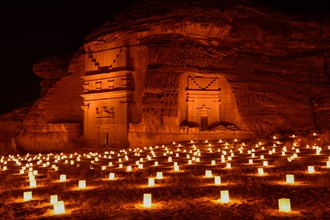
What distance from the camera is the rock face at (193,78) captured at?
24062 millimetres

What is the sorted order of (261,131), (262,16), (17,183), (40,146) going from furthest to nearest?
(40,146), (262,16), (261,131), (17,183)

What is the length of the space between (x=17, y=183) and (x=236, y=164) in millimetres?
7769

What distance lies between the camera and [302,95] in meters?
26.0

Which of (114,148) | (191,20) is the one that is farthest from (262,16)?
(114,148)

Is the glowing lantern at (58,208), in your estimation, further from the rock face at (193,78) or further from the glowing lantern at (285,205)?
the rock face at (193,78)

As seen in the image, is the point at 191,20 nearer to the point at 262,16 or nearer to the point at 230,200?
the point at 262,16

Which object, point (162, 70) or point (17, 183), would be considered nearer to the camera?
point (17, 183)

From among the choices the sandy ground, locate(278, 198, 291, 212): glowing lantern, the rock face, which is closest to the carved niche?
the rock face

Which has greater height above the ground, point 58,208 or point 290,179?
point 290,179

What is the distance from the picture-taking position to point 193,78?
24.5 metres

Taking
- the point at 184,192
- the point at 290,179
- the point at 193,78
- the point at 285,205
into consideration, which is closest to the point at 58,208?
the point at 184,192

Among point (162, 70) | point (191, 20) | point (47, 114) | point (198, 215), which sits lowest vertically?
point (198, 215)

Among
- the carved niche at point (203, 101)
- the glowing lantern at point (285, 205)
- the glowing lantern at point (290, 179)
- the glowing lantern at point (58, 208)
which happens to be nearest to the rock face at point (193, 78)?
the carved niche at point (203, 101)

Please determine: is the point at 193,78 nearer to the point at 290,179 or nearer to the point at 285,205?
the point at 290,179
